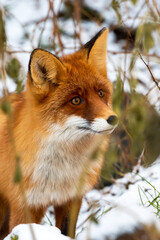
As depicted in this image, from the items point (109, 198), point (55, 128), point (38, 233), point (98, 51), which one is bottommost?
point (109, 198)

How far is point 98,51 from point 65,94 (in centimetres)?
50

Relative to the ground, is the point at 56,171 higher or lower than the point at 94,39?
lower

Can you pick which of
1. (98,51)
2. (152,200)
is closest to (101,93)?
(98,51)

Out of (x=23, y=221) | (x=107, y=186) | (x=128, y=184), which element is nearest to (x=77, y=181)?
(x=23, y=221)

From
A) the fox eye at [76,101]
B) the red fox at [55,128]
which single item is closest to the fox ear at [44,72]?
the red fox at [55,128]

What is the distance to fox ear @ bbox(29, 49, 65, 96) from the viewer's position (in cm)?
238

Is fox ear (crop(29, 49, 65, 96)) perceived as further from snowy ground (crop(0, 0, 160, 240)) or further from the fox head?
snowy ground (crop(0, 0, 160, 240))

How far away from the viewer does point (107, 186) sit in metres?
4.50

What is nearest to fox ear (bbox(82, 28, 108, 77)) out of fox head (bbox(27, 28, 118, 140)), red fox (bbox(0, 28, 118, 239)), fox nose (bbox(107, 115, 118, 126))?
red fox (bbox(0, 28, 118, 239))

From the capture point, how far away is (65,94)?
2434 mm

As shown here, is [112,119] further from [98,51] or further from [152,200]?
[152,200]

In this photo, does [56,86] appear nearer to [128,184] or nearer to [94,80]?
[94,80]

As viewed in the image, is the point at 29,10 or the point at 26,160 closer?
the point at 26,160

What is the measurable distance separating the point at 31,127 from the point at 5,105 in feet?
4.70
